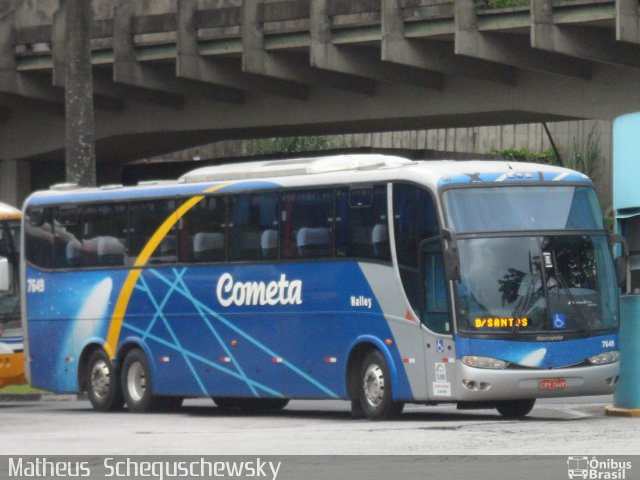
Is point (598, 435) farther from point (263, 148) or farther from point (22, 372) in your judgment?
point (263, 148)

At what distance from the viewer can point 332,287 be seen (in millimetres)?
20500

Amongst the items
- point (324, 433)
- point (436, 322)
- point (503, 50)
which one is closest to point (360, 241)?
point (436, 322)

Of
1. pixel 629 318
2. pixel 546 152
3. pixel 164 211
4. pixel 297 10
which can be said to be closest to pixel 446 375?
pixel 629 318

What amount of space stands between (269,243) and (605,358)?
458 cm

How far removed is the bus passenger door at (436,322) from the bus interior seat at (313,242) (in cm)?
174

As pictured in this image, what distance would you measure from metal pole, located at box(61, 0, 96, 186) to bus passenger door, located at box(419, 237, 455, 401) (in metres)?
11.7

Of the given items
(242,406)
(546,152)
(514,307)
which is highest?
(546,152)

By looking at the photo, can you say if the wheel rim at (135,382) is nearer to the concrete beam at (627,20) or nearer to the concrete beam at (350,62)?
the concrete beam at (627,20)

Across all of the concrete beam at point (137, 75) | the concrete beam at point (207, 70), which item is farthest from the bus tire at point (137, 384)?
the concrete beam at point (137, 75)

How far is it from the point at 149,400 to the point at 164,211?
263 centimetres

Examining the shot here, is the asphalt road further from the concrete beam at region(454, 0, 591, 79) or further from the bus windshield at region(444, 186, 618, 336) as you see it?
the concrete beam at region(454, 0, 591, 79)

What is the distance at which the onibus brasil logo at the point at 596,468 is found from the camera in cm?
1252

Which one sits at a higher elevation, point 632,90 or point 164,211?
point 632,90

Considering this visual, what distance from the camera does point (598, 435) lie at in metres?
16.4
